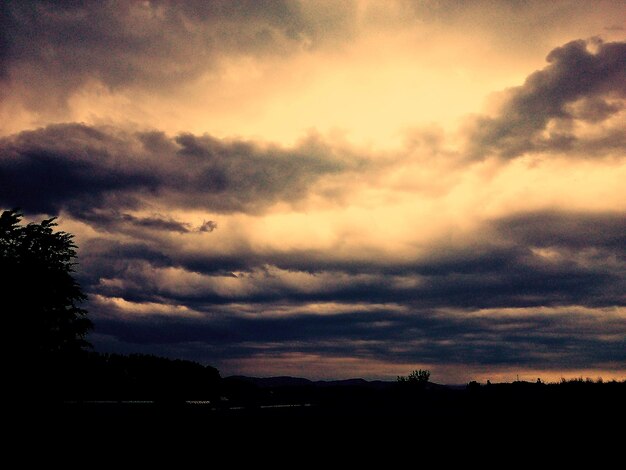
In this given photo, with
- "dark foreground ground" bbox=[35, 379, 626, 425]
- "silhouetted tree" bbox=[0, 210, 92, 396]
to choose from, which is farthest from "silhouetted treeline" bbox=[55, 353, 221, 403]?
"dark foreground ground" bbox=[35, 379, 626, 425]

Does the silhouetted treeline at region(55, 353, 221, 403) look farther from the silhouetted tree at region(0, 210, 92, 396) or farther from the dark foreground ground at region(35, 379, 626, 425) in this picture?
the dark foreground ground at region(35, 379, 626, 425)

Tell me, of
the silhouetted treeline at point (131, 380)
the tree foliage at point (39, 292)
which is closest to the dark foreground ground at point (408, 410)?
the silhouetted treeline at point (131, 380)

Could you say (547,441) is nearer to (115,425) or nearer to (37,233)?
(115,425)

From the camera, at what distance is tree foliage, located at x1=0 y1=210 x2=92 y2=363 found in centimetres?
5891

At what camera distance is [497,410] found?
61.3 feet

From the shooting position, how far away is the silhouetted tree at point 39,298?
5881 cm

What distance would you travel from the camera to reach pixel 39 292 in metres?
59.8

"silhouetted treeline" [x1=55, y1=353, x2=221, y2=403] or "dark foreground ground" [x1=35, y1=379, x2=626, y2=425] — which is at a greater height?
"dark foreground ground" [x1=35, y1=379, x2=626, y2=425]

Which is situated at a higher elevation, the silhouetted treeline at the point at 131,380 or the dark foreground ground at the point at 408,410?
the dark foreground ground at the point at 408,410

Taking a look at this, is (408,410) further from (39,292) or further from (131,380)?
(131,380)

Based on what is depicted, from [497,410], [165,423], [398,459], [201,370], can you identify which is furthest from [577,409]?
[201,370]

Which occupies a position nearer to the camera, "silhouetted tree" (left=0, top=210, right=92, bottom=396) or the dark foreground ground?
the dark foreground ground

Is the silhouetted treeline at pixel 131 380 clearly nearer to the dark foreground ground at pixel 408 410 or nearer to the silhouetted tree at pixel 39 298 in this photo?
the silhouetted tree at pixel 39 298

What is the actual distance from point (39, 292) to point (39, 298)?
732mm
